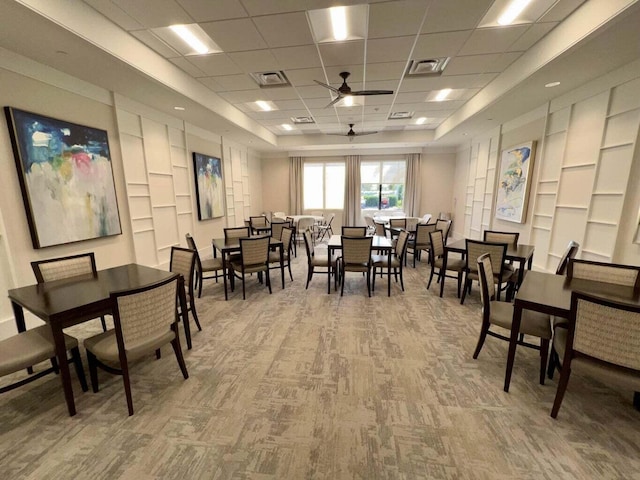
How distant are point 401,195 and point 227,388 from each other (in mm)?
8546

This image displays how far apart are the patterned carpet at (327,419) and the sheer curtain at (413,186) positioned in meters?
6.79

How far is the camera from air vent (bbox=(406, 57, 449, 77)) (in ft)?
11.8

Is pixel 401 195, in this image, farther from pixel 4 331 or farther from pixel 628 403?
pixel 4 331

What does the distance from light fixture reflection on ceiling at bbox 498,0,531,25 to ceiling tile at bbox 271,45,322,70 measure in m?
1.97

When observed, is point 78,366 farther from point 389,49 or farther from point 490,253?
point 389,49

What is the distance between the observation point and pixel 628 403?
1.82 metres

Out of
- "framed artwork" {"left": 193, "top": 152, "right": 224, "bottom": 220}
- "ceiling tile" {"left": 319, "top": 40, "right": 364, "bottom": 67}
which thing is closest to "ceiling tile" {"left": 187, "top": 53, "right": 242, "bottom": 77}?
"ceiling tile" {"left": 319, "top": 40, "right": 364, "bottom": 67}

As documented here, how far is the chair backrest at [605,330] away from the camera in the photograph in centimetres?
141

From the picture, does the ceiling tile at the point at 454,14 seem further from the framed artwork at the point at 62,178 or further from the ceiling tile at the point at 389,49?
the framed artwork at the point at 62,178

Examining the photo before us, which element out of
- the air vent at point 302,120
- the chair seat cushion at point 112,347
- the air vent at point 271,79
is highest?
the air vent at point 302,120

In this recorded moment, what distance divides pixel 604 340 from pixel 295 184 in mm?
8705

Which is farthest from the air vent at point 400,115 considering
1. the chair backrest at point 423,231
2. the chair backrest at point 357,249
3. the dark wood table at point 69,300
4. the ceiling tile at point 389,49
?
the dark wood table at point 69,300

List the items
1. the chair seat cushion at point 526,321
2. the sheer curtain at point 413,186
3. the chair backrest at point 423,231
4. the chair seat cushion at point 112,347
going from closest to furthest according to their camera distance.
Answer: the chair seat cushion at point 112,347, the chair seat cushion at point 526,321, the chair backrest at point 423,231, the sheer curtain at point 413,186

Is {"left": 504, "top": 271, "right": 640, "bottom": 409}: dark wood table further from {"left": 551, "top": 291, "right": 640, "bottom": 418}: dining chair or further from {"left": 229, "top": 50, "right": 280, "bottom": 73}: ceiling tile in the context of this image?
{"left": 229, "top": 50, "right": 280, "bottom": 73}: ceiling tile
